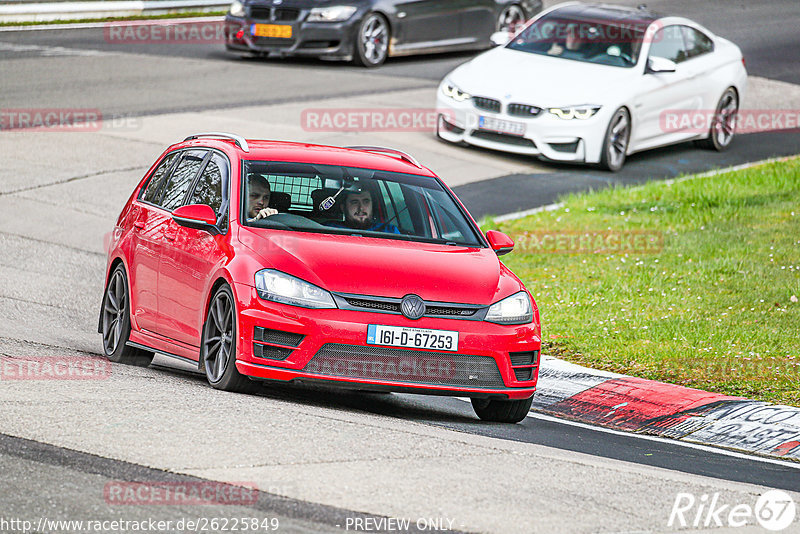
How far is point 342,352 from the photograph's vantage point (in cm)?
780

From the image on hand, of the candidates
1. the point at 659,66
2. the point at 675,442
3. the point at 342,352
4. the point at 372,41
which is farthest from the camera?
the point at 372,41

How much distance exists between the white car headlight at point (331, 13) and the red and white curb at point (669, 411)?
14.7 metres

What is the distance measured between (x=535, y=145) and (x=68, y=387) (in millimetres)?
11245

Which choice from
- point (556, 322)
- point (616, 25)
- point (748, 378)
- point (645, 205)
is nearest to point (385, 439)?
point (748, 378)

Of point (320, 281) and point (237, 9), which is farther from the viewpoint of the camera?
point (237, 9)

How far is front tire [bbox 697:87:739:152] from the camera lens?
2003cm

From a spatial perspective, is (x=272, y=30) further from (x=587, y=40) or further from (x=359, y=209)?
(x=359, y=209)

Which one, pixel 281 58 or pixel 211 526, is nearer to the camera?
pixel 211 526

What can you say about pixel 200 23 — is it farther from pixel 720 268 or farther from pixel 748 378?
pixel 748 378

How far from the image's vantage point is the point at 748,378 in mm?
9781

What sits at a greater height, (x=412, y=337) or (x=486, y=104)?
(x=412, y=337)

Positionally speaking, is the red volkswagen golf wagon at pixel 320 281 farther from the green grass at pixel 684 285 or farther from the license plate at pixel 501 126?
the license plate at pixel 501 126
